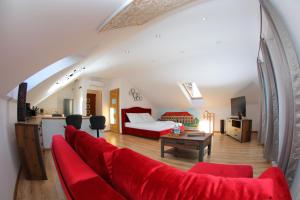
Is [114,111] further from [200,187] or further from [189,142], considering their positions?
[200,187]

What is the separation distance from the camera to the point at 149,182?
722 millimetres

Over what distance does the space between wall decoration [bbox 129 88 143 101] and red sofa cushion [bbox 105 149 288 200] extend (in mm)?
6903

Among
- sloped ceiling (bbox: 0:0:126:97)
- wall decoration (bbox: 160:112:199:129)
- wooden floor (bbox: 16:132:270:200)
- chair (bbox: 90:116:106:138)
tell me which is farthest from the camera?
wall decoration (bbox: 160:112:199:129)

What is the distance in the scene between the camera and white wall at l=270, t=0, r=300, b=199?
4.42 ft

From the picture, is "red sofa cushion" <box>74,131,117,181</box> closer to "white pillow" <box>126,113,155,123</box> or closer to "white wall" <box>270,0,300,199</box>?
"white wall" <box>270,0,300,199</box>

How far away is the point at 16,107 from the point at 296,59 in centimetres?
402

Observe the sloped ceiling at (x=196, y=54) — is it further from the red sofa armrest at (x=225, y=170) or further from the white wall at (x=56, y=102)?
the white wall at (x=56, y=102)

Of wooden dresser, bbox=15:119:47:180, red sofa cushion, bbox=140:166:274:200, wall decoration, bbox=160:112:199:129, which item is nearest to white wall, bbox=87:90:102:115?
wall decoration, bbox=160:112:199:129

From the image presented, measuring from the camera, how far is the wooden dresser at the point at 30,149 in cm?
246

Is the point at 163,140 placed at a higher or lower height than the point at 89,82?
lower

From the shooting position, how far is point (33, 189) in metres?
2.29

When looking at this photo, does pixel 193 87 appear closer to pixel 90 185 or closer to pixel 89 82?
pixel 89 82

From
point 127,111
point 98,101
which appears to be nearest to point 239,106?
point 127,111

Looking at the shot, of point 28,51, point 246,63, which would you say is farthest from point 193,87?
point 28,51
